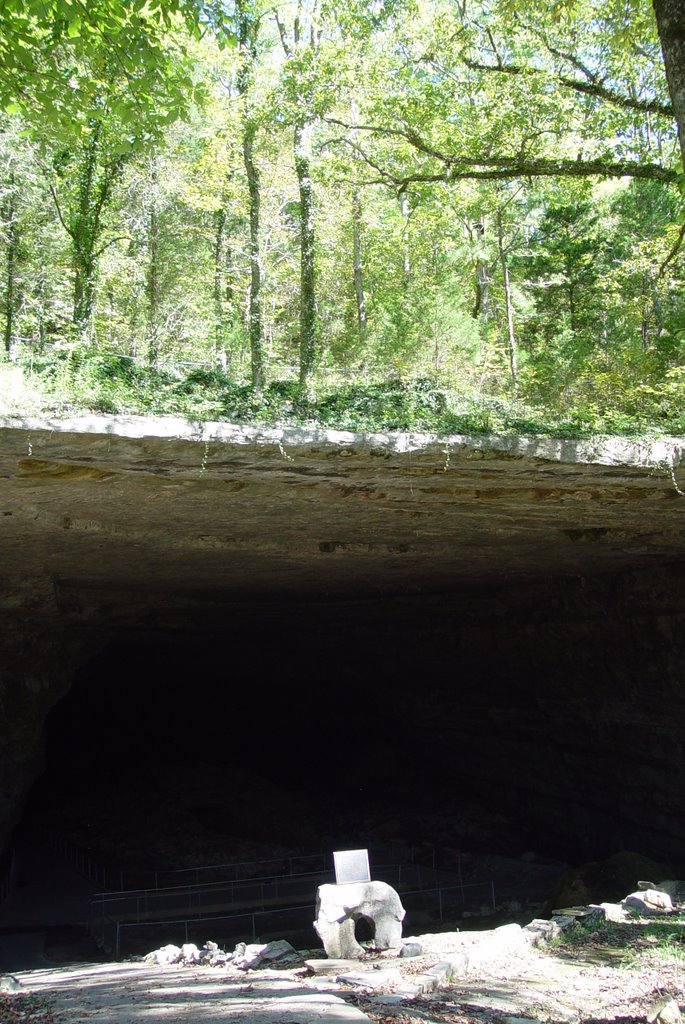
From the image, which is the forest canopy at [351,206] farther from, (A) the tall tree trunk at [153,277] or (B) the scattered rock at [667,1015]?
(B) the scattered rock at [667,1015]

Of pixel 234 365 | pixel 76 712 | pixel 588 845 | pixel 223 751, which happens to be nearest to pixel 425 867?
pixel 588 845

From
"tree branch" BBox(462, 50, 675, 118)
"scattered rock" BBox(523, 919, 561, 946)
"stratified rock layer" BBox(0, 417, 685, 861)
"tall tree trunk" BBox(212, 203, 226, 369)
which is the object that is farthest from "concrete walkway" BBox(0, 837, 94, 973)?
"tree branch" BBox(462, 50, 675, 118)

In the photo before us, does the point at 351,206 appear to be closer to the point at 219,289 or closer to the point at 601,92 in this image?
the point at 219,289

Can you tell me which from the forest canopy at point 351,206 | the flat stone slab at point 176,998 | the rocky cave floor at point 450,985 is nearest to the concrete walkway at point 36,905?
the rocky cave floor at point 450,985

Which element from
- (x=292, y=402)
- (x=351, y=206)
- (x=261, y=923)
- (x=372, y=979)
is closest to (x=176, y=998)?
(x=372, y=979)

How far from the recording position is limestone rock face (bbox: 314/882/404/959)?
713 cm

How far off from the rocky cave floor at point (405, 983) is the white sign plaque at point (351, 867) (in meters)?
0.65

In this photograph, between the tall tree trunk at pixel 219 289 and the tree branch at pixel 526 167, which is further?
the tall tree trunk at pixel 219 289

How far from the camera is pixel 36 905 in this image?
505 inches

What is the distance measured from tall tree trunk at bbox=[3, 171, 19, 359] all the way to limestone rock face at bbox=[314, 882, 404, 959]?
12691 millimetres

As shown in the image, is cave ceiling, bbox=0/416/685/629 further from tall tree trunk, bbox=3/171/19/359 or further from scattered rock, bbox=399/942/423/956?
tall tree trunk, bbox=3/171/19/359

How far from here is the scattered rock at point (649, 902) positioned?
8.05 meters

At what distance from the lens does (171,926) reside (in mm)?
11156

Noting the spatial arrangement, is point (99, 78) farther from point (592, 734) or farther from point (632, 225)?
point (632, 225)
